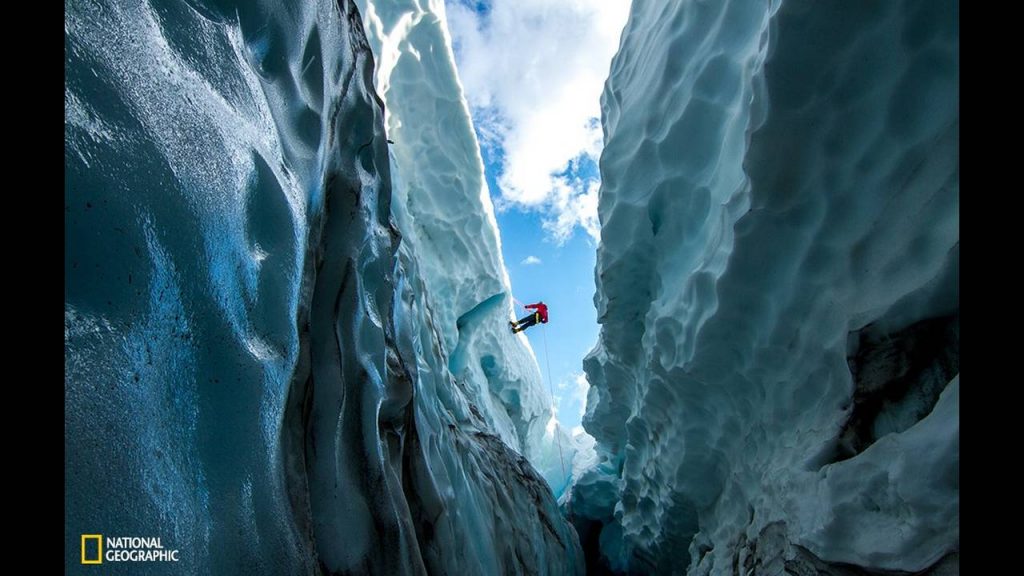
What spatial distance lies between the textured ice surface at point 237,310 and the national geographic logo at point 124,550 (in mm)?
14

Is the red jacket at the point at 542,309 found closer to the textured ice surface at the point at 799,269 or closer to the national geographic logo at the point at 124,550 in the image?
the textured ice surface at the point at 799,269

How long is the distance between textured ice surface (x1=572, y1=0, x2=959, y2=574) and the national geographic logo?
1.62 meters

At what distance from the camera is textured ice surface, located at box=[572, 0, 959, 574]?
145 centimetres

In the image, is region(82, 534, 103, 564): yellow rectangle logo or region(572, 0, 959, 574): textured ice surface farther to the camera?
region(572, 0, 959, 574): textured ice surface

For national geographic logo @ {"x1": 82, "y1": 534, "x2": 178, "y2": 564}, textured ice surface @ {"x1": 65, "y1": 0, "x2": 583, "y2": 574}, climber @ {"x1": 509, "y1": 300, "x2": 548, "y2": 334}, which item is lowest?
national geographic logo @ {"x1": 82, "y1": 534, "x2": 178, "y2": 564}

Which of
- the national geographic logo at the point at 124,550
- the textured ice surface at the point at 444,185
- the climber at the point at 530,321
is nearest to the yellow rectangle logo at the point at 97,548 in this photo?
the national geographic logo at the point at 124,550

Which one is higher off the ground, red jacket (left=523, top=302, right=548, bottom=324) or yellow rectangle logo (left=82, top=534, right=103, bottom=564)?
red jacket (left=523, top=302, right=548, bottom=324)

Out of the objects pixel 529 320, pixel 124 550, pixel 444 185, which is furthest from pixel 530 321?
pixel 124 550

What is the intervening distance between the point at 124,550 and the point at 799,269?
2114mm

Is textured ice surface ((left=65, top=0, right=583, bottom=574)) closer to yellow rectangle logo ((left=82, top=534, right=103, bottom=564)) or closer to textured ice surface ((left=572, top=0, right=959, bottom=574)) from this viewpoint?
yellow rectangle logo ((left=82, top=534, right=103, bottom=564))

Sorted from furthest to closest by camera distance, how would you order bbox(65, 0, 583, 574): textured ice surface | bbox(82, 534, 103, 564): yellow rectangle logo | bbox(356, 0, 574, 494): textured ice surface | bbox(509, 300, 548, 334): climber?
1. bbox(509, 300, 548, 334): climber
2. bbox(356, 0, 574, 494): textured ice surface
3. bbox(65, 0, 583, 574): textured ice surface
4. bbox(82, 534, 103, 564): yellow rectangle logo

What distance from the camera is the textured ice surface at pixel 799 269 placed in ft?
4.76

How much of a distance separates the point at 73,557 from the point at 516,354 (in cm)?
799

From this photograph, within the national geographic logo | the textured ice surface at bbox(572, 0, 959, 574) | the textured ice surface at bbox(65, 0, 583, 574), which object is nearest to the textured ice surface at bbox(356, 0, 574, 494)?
the textured ice surface at bbox(572, 0, 959, 574)
